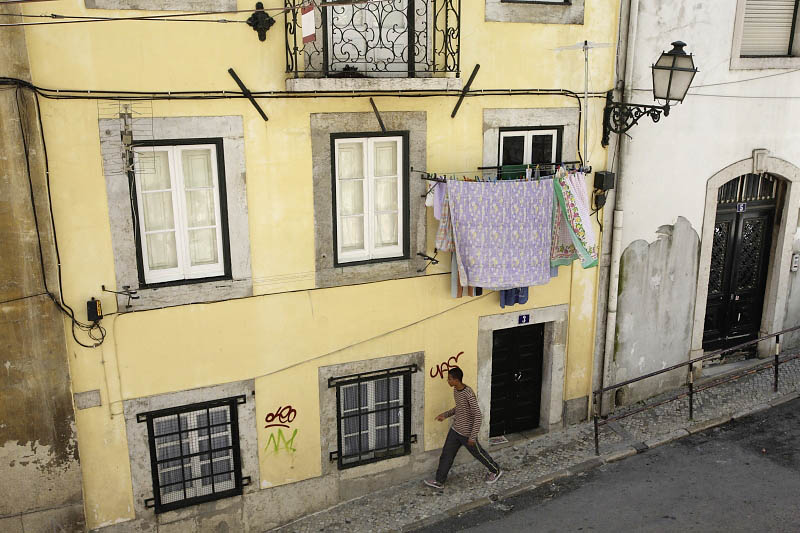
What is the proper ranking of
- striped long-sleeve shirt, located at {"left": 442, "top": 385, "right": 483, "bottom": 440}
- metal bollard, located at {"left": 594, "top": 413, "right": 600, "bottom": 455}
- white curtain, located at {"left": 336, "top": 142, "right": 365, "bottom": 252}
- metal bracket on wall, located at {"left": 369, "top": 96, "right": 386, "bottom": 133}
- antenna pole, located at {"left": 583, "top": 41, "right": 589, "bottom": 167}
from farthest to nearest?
metal bollard, located at {"left": 594, "top": 413, "right": 600, "bottom": 455} < antenna pole, located at {"left": 583, "top": 41, "right": 589, "bottom": 167} < striped long-sleeve shirt, located at {"left": 442, "top": 385, "right": 483, "bottom": 440} < white curtain, located at {"left": 336, "top": 142, "right": 365, "bottom": 252} < metal bracket on wall, located at {"left": 369, "top": 96, "right": 386, "bottom": 133}

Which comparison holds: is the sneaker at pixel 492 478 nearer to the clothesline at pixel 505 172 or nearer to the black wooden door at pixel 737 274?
the clothesline at pixel 505 172

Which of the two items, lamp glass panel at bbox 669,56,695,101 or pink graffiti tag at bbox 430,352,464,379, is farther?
pink graffiti tag at bbox 430,352,464,379

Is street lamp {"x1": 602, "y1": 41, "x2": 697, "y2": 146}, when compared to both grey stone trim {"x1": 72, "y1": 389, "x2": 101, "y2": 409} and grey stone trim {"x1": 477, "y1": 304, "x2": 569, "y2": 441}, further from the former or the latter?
grey stone trim {"x1": 72, "y1": 389, "x2": 101, "y2": 409}

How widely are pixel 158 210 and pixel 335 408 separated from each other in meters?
3.32

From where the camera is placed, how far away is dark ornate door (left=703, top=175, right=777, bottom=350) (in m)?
11.8

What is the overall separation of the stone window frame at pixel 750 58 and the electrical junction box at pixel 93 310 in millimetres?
9510

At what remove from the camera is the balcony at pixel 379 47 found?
7.85 m

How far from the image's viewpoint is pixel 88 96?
281 inches

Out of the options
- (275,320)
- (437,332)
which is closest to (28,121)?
(275,320)

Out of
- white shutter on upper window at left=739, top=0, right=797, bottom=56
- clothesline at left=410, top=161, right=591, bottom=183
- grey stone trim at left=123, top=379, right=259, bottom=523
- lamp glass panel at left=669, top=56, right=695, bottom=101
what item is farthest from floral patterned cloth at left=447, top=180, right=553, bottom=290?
white shutter on upper window at left=739, top=0, right=797, bottom=56

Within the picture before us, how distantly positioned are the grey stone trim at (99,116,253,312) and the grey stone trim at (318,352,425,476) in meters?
1.65

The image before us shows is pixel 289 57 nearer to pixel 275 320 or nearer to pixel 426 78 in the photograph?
pixel 426 78

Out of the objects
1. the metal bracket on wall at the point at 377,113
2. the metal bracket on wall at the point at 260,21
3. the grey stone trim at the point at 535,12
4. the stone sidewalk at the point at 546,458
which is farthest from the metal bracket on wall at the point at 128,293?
the grey stone trim at the point at 535,12

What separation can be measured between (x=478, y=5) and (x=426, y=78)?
4.81ft
